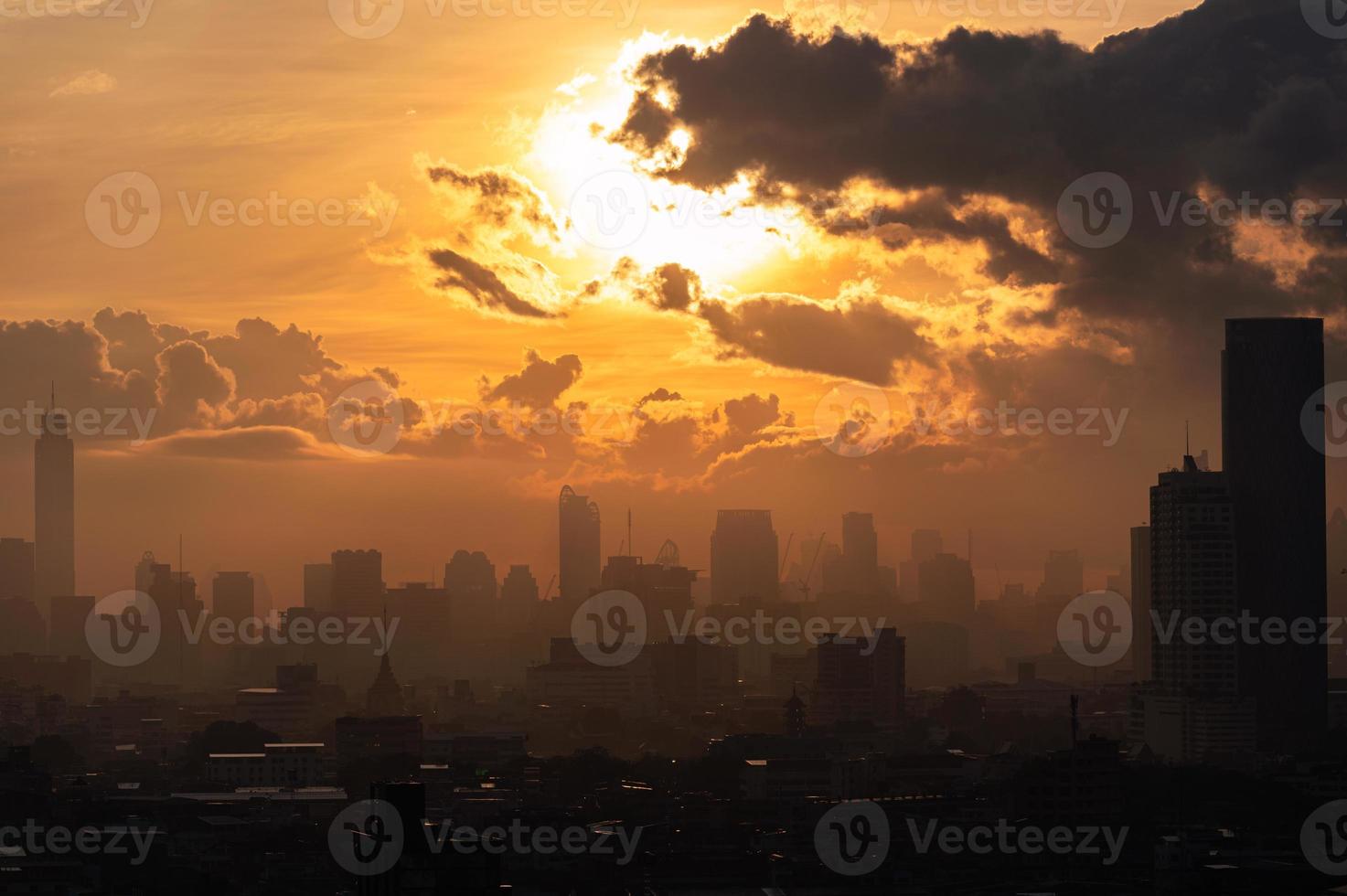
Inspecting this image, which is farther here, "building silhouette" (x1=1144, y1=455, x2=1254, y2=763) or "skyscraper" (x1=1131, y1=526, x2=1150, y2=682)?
"skyscraper" (x1=1131, y1=526, x2=1150, y2=682)

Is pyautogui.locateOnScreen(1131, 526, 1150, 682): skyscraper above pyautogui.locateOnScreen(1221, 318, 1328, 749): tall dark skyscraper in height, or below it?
below

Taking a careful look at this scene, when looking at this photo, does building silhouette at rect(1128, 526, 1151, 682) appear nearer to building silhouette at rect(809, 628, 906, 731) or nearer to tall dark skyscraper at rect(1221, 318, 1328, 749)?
building silhouette at rect(809, 628, 906, 731)

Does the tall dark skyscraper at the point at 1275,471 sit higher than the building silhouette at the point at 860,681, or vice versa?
the tall dark skyscraper at the point at 1275,471

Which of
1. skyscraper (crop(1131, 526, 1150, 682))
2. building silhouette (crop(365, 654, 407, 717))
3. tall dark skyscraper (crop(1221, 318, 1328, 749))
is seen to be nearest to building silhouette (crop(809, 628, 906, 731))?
Result: skyscraper (crop(1131, 526, 1150, 682))

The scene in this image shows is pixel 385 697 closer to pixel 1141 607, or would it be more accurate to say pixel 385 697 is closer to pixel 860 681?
pixel 860 681

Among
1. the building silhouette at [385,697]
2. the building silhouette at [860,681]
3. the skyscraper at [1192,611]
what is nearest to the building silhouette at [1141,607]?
the building silhouette at [860,681]

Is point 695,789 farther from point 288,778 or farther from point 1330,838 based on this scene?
point 1330,838

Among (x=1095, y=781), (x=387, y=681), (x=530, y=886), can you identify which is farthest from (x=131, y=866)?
(x=387, y=681)

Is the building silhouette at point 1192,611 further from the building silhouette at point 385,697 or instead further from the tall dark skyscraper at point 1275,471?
the building silhouette at point 385,697
